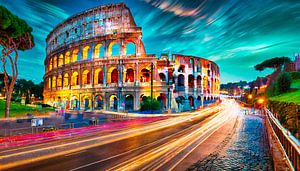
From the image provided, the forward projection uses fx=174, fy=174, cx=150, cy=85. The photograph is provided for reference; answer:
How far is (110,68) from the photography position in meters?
Result: 31.4

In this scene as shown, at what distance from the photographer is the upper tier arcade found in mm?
31539

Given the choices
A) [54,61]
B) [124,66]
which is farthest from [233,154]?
[54,61]

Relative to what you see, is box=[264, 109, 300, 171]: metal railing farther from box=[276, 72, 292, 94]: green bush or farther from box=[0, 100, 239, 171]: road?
box=[276, 72, 292, 94]: green bush

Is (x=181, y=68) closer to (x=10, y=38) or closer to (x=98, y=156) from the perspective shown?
(x=10, y=38)

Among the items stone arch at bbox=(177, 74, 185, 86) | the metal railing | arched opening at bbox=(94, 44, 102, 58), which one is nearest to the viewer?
the metal railing

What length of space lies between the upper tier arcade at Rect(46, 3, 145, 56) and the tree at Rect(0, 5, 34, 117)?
1491 cm

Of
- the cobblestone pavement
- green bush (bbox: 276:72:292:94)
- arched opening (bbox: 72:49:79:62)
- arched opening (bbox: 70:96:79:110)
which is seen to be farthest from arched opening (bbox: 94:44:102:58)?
the cobblestone pavement

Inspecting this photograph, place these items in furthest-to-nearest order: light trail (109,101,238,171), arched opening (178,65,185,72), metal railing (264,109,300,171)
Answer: arched opening (178,65,185,72) < light trail (109,101,238,171) < metal railing (264,109,300,171)

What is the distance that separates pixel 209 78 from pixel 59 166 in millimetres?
45786

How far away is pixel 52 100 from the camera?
39.3 m

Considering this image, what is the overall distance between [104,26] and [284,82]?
97.5ft

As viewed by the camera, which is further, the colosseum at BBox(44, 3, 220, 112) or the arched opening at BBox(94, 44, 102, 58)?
the arched opening at BBox(94, 44, 102, 58)

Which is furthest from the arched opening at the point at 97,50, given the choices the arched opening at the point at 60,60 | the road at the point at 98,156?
the road at the point at 98,156

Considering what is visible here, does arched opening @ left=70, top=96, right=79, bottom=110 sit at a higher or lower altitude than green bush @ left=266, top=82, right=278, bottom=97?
lower
